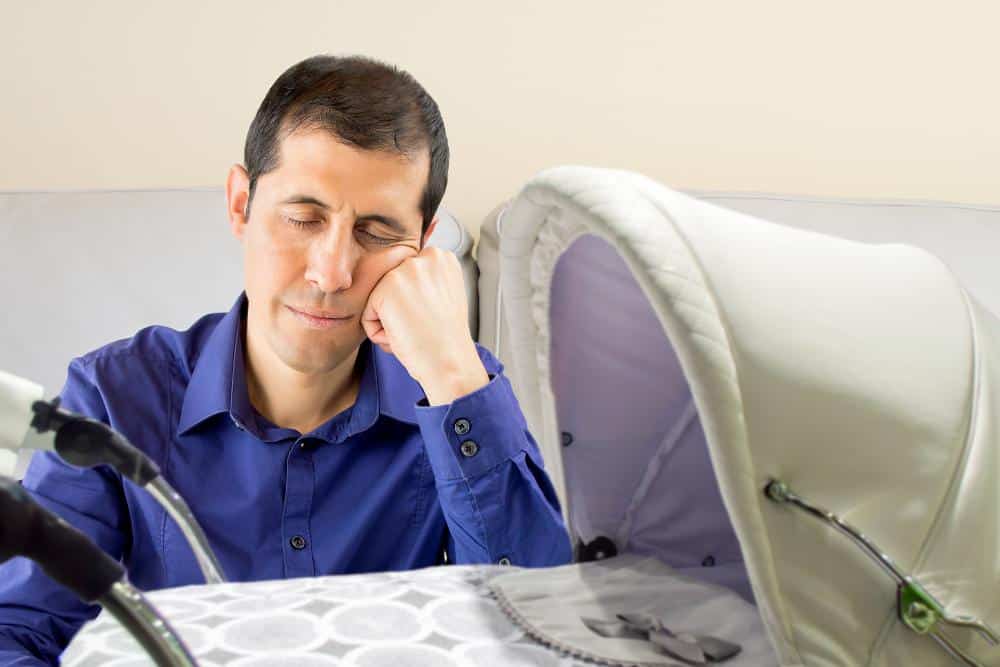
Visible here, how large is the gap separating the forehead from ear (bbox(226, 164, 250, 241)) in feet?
0.29

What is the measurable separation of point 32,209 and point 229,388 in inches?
30.3

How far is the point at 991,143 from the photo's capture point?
1942mm

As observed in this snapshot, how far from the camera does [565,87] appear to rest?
1.89m

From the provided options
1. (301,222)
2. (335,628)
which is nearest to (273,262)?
(301,222)

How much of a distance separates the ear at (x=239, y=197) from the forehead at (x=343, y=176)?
9 cm

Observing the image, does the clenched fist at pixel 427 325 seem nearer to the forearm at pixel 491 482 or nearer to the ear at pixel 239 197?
the forearm at pixel 491 482

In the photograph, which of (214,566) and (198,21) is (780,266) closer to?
(214,566)

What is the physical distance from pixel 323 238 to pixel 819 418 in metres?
0.57

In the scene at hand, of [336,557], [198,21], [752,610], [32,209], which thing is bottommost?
[336,557]

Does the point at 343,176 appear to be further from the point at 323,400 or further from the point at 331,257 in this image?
the point at 323,400

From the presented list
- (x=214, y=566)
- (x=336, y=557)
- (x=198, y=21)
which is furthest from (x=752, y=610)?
(x=198, y=21)

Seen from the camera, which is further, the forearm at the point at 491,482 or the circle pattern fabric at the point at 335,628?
the forearm at the point at 491,482

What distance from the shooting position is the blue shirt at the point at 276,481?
0.94 metres

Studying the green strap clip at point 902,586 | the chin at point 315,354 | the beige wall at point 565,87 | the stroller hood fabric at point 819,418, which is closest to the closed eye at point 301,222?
the chin at point 315,354
